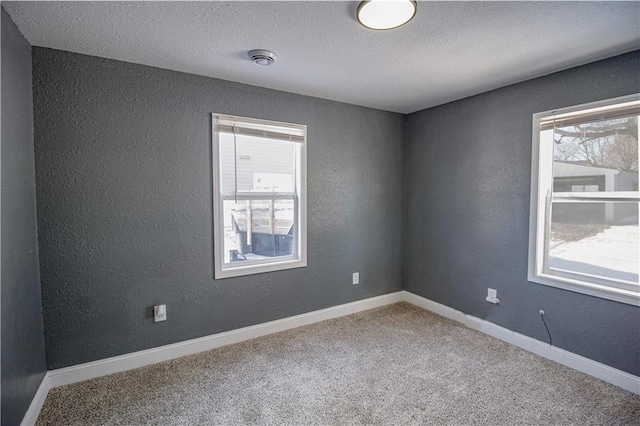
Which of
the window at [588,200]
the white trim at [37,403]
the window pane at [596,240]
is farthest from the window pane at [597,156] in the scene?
the white trim at [37,403]

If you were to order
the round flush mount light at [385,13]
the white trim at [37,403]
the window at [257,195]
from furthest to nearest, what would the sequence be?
the window at [257,195] < the white trim at [37,403] < the round flush mount light at [385,13]

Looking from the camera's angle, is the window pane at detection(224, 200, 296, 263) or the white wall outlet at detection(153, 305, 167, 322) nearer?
the white wall outlet at detection(153, 305, 167, 322)

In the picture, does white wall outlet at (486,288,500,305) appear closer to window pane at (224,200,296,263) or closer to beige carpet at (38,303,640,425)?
beige carpet at (38,303,640,425)

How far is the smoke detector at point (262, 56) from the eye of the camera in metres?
2.10

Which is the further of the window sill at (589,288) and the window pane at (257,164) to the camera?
the window pane at (257,164)

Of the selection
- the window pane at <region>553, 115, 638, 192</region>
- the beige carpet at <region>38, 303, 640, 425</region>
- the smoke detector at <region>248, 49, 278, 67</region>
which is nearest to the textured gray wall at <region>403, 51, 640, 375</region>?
the window pane at <region>553, 115, 638, 192</region>

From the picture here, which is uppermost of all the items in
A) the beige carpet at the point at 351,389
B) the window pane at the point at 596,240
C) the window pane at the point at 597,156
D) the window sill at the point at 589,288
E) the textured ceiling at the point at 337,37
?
the textured ceiling at the point at 337,37

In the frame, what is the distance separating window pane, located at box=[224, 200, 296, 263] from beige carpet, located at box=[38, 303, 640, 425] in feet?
2.65

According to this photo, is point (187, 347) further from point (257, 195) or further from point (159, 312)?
point (257, 195)

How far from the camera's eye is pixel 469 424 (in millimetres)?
1786

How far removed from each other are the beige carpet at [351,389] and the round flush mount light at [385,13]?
88.8 inches

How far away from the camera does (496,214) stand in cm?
291

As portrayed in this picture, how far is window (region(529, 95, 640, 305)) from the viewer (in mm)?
2170

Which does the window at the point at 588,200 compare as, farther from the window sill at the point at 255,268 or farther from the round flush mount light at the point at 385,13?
the window sill at the point at 255,268
